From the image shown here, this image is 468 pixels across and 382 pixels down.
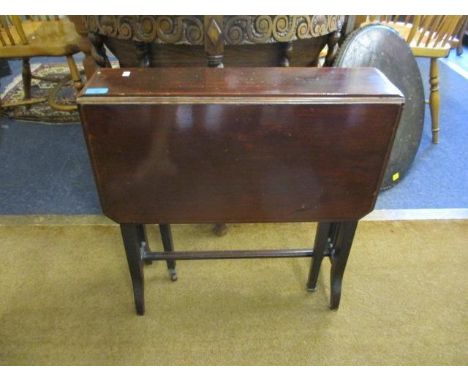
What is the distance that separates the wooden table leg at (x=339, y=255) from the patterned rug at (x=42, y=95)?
5.88ft

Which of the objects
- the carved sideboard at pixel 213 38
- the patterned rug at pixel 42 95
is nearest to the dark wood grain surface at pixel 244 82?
the carved sideboard at pixel 213 38

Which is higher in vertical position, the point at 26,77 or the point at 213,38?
the point at 213,38

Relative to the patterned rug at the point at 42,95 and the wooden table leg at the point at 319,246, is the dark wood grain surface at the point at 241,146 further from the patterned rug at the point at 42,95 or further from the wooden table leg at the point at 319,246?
the patterned rug at the point at 42,95

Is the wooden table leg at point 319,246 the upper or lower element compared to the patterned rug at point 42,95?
upper

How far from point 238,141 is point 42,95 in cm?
250

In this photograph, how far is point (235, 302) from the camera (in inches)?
49.6

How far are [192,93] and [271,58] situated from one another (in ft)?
1.87

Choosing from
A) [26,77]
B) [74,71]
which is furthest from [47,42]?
[26,77]

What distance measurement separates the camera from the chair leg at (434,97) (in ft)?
6.41

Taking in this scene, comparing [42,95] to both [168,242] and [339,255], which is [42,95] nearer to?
[168,242]

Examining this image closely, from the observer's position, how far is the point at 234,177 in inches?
32.4
